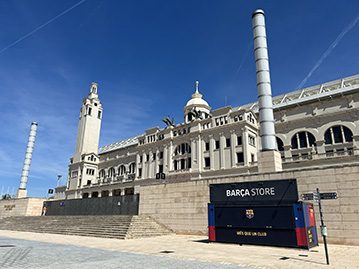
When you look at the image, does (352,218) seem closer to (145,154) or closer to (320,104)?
(320,104)

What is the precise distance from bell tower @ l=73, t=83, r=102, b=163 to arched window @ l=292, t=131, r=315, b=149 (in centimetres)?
5584

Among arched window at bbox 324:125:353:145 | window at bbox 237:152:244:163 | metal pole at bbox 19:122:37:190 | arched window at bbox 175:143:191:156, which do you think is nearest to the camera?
arched window at bbox 324:125:353:145

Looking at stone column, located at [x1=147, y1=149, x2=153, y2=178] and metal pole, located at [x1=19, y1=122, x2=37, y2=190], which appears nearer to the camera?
stone column, located at [x1=147, y1=149, x2=153, y2=178]

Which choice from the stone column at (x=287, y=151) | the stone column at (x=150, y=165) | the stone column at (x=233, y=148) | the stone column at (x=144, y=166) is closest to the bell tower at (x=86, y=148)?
the stone column at (x=144, y=166)

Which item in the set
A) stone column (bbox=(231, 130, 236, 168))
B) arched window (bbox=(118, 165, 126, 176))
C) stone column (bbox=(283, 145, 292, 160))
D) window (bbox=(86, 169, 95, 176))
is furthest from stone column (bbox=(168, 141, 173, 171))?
window (bbox=(86, 169, 95, 176))

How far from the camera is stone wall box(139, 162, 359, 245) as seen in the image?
18.1 metres

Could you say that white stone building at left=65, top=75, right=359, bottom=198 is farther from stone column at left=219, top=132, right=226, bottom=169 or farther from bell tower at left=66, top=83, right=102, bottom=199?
bell tower at left=66, top=83, right=102, bottom=199

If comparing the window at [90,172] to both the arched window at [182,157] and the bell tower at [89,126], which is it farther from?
the arched window at [182,157]

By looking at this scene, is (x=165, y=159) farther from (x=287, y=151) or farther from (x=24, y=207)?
(x=24, y=207)

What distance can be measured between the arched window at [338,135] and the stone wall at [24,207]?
180ft

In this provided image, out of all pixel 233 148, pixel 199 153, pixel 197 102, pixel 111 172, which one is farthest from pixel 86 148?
pixel 233 148

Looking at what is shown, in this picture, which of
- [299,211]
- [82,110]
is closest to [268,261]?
[299,211]

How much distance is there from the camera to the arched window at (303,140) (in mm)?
40241

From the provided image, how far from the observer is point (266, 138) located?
28.5 metres
